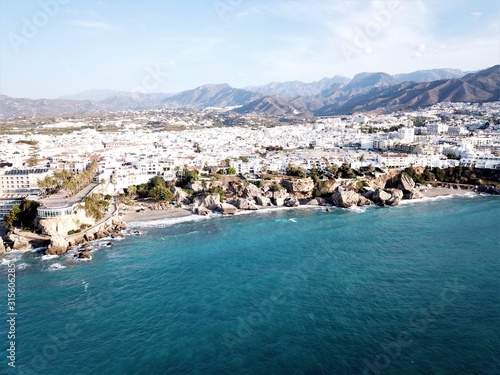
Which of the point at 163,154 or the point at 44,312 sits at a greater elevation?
the point at 163,154

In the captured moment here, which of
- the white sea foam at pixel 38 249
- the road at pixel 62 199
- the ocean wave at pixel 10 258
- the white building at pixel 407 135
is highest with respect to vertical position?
the white building at pixel 407 135

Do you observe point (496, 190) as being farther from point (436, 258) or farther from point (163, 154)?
point (163, 154)

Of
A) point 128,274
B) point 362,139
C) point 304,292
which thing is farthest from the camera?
point 362,139

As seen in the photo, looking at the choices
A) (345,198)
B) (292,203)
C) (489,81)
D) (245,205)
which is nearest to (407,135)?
(345,198)

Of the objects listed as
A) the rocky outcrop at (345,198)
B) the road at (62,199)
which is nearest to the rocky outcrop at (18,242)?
the road at (62,199)

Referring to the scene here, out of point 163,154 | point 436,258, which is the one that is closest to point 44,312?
point 436,258

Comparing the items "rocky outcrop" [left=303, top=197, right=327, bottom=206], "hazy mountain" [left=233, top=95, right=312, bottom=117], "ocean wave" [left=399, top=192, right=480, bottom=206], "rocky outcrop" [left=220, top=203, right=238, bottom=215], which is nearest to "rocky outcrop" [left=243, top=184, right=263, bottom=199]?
"rocky outcrop" [left=220, top=203, right=238, bottom=215]

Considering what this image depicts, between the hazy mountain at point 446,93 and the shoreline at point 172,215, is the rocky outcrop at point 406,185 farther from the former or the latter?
the hazy mountain at point 446,93
